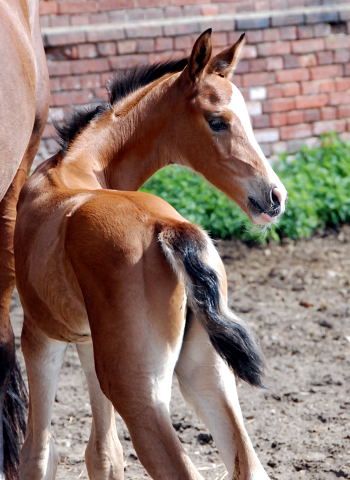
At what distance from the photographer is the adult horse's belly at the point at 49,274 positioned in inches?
121

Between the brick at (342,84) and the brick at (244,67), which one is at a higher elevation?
the brick at (244,67)

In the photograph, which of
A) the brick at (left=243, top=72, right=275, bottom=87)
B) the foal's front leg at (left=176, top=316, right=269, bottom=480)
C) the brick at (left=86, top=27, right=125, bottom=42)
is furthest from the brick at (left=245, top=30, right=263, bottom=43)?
the foal's front leg at (left=176, top=316, right=269, bottom=480)

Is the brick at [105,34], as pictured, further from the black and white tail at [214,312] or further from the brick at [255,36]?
the black and white tail at [214,312]

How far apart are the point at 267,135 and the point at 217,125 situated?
4131 millimetres

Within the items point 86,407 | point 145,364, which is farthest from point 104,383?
point 86,407

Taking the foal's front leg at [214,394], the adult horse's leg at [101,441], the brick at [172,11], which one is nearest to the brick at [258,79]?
the brick at [172,11]

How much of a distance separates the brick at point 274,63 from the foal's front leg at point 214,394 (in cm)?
503

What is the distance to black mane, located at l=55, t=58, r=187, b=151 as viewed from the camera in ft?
12.4

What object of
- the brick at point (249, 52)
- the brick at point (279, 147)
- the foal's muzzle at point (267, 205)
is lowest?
the brick at point (279, 147)

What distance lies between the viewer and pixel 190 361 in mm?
2996

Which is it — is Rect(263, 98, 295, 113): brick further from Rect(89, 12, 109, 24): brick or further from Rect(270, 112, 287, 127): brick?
Rect(89, 12, 109, 24): brick

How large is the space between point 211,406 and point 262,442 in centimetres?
141

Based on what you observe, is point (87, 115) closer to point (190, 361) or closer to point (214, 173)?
point (214, 173)

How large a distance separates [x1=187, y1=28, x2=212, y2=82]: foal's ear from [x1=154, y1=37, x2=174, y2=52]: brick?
374 cm
